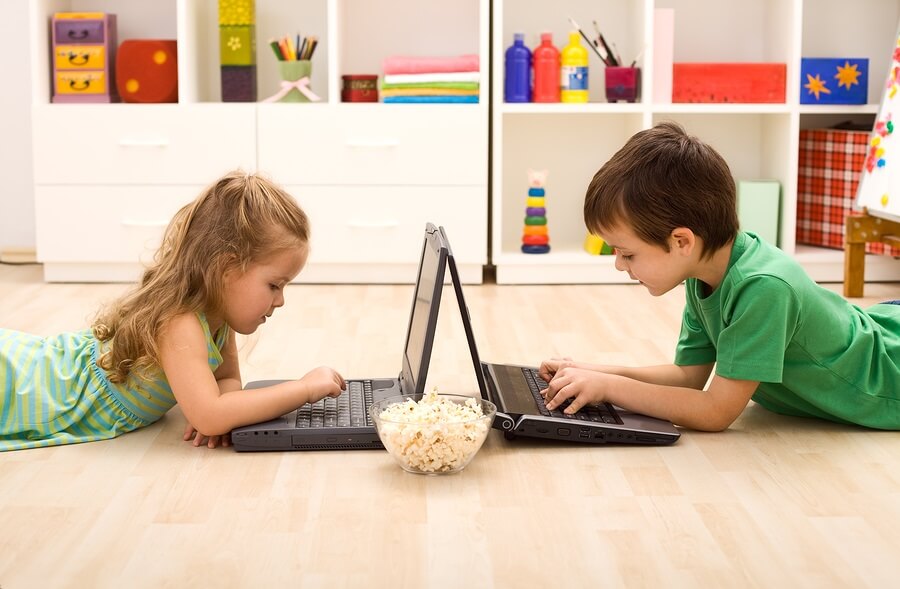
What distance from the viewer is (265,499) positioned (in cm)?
142

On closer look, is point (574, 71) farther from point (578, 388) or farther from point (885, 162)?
point (578, 388)

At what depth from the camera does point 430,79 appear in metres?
3.10

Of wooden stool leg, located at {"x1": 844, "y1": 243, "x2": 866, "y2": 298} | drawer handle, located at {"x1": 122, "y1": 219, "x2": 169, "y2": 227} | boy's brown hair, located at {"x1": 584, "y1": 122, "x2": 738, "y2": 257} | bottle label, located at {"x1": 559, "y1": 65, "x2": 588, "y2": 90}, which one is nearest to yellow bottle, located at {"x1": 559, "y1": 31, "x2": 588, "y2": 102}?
bottle label, located at {"x1": 559, "y1": 65, "x2": 588, "y2": 90}

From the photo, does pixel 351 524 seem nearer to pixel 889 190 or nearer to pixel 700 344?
pixel 700 344

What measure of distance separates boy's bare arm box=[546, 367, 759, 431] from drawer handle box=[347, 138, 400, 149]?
5.15ft

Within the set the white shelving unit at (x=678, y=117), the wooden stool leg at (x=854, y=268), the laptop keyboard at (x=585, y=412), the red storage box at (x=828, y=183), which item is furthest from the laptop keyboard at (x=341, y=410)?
the red storage box at (x=828, y=183)

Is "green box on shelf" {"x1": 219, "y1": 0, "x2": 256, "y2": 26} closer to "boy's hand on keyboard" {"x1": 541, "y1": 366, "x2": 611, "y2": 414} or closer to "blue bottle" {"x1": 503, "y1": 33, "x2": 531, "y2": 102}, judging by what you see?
"blue bottle" {"x1": 503, "y1": 33, "x2": 531, "y2": 102}

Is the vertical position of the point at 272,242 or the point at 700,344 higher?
the point at 272,242

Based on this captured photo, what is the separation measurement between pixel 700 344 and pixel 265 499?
2.54 feet

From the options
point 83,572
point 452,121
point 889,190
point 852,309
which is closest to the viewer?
point 83,572

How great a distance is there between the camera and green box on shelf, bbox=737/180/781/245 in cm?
323

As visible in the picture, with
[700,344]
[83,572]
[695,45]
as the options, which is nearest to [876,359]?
[700,344]

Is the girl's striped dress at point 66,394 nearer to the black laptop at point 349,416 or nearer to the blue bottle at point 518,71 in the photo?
the black laptop at point 349,416

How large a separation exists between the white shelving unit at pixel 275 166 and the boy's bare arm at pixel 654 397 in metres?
1.54
